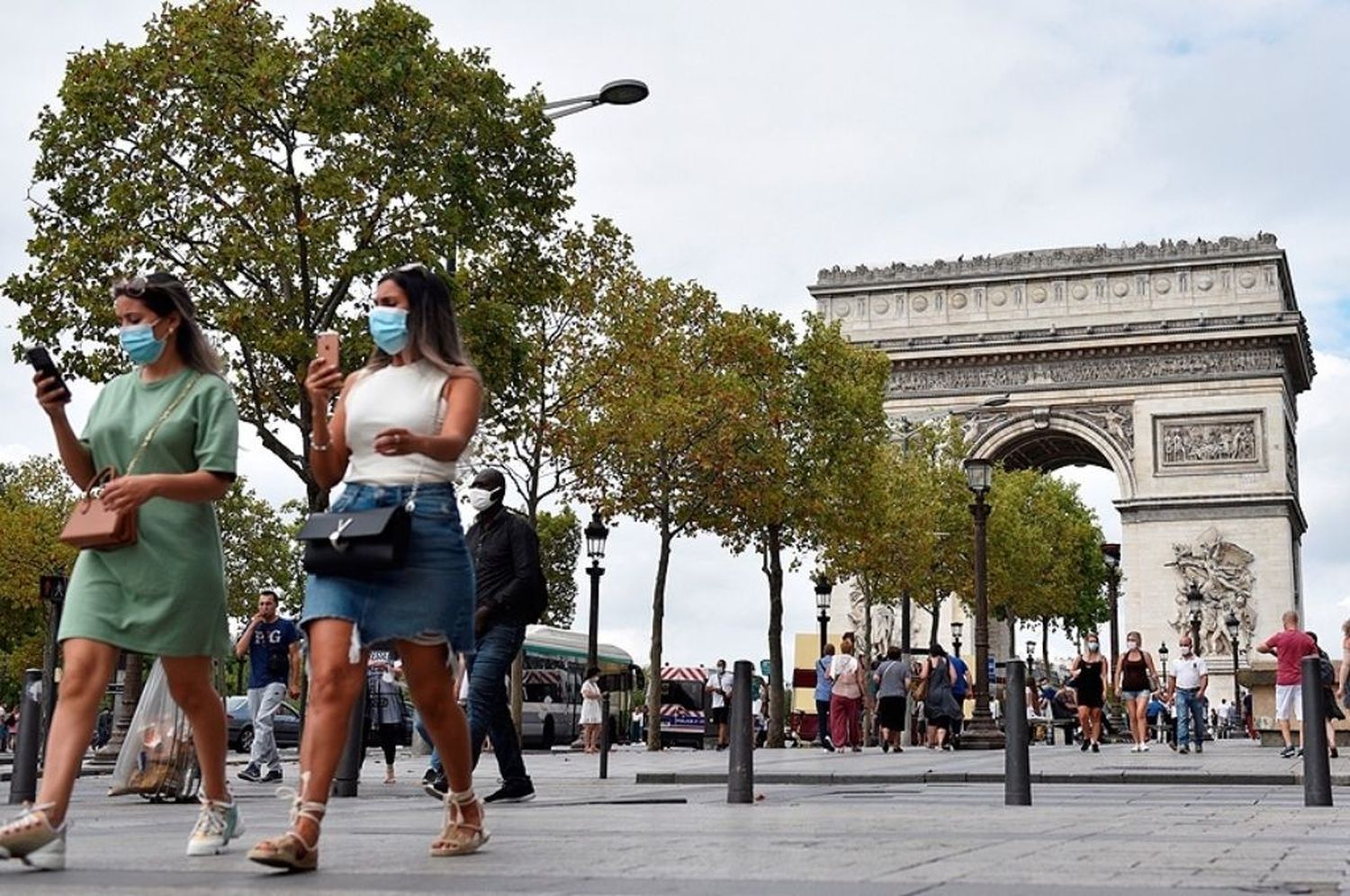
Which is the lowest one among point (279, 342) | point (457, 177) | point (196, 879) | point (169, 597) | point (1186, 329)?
point (196, 879)

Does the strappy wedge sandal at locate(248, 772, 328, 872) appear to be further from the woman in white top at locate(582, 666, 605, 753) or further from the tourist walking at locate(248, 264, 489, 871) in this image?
the woman in white top at locate(582, 666, 605, 753)

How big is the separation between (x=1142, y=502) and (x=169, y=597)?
56363 millimetres

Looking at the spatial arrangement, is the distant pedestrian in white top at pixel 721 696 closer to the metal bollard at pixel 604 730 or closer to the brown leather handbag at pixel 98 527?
the metal bollard at pixel 604 730

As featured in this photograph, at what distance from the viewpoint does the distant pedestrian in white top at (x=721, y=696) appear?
3769 cm

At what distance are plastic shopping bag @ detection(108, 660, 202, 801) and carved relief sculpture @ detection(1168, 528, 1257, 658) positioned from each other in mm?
49030

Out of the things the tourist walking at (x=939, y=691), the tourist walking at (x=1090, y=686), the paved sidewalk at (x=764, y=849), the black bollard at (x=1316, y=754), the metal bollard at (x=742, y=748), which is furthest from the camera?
the tourist walking at (x=939, y=691)

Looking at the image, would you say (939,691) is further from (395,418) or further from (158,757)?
(395,418)

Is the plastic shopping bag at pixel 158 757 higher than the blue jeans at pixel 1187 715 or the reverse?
the reverse

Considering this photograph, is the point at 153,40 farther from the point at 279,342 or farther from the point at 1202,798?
the point at 1202,798

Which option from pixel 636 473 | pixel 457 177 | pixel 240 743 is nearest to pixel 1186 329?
pixel 636 473

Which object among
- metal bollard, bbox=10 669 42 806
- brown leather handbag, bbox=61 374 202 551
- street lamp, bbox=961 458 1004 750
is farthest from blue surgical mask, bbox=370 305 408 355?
street lamp, bbox=961 458 1004 750

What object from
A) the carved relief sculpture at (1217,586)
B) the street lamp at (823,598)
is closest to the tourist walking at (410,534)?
the street lamp at (823,598)

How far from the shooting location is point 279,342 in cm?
2070

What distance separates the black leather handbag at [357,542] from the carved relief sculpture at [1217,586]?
5454 centimetres
